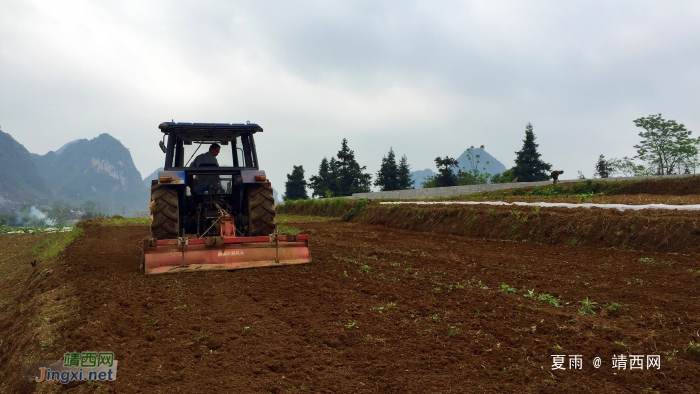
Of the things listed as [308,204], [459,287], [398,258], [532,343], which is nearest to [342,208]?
[308,204]

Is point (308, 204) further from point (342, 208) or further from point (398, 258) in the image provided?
point (398, 258)

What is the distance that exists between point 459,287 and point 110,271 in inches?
188

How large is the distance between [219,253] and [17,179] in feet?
422

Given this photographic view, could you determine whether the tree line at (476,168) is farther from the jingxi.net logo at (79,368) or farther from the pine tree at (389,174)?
the jingxi.net logo at (79,368)

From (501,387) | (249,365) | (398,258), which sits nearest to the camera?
(501,387)

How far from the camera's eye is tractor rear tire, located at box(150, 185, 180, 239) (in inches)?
258

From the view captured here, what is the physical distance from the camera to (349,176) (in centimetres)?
5781

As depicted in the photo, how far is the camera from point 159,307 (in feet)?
14.2

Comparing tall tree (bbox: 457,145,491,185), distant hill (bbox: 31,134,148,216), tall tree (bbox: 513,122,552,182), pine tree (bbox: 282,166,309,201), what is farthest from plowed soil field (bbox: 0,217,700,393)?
distant hill (bbox: 31,134,148,216)

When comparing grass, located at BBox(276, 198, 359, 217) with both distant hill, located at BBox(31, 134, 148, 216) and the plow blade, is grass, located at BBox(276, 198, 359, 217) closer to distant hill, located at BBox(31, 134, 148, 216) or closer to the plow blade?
the plow blade

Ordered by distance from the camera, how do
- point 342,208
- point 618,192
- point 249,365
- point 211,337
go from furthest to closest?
point 342,208 < point 618,192 < point 211,337 < point 249,365

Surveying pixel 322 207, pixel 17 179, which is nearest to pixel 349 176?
pixel 322 207

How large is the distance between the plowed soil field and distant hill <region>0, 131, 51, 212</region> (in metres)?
101

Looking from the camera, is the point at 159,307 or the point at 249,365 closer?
the point at 249,365
